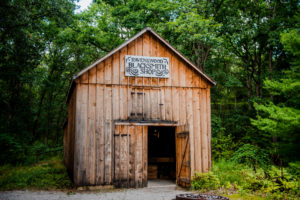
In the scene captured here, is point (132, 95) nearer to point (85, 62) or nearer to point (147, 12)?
point (147, 12)

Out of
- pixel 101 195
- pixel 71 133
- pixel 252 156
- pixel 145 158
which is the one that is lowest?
pixel 101 195

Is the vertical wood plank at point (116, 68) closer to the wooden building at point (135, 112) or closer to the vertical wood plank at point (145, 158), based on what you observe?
the wooden building at point (135, 112)

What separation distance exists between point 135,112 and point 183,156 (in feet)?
8.22

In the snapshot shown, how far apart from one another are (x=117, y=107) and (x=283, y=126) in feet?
19.9

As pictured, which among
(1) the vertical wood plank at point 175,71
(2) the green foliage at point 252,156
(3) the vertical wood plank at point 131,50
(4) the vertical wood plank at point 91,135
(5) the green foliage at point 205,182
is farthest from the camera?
(2) the green foliage at point 252,156

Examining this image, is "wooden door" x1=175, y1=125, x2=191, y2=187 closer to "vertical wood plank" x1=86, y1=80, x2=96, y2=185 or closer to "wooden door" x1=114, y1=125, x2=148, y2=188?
"wooden door" x1=114, y1=125, x2=148, y2=188

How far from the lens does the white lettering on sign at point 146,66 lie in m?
10.5

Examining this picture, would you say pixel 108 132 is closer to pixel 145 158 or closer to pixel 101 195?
pixel 145 158

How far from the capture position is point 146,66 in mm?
10664

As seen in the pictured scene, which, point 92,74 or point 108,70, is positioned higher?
point 108,70

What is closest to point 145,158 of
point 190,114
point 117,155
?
point 117,155

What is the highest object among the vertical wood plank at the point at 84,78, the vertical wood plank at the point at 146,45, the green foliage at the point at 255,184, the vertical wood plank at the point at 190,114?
the vertical wood plank at the point at 146,45

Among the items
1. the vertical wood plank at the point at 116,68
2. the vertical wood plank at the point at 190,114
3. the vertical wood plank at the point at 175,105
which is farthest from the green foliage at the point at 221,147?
the vertical wood plank at the point at 116,68

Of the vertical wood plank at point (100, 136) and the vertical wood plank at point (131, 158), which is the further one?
the vertical wood plank at point (131, 158)
